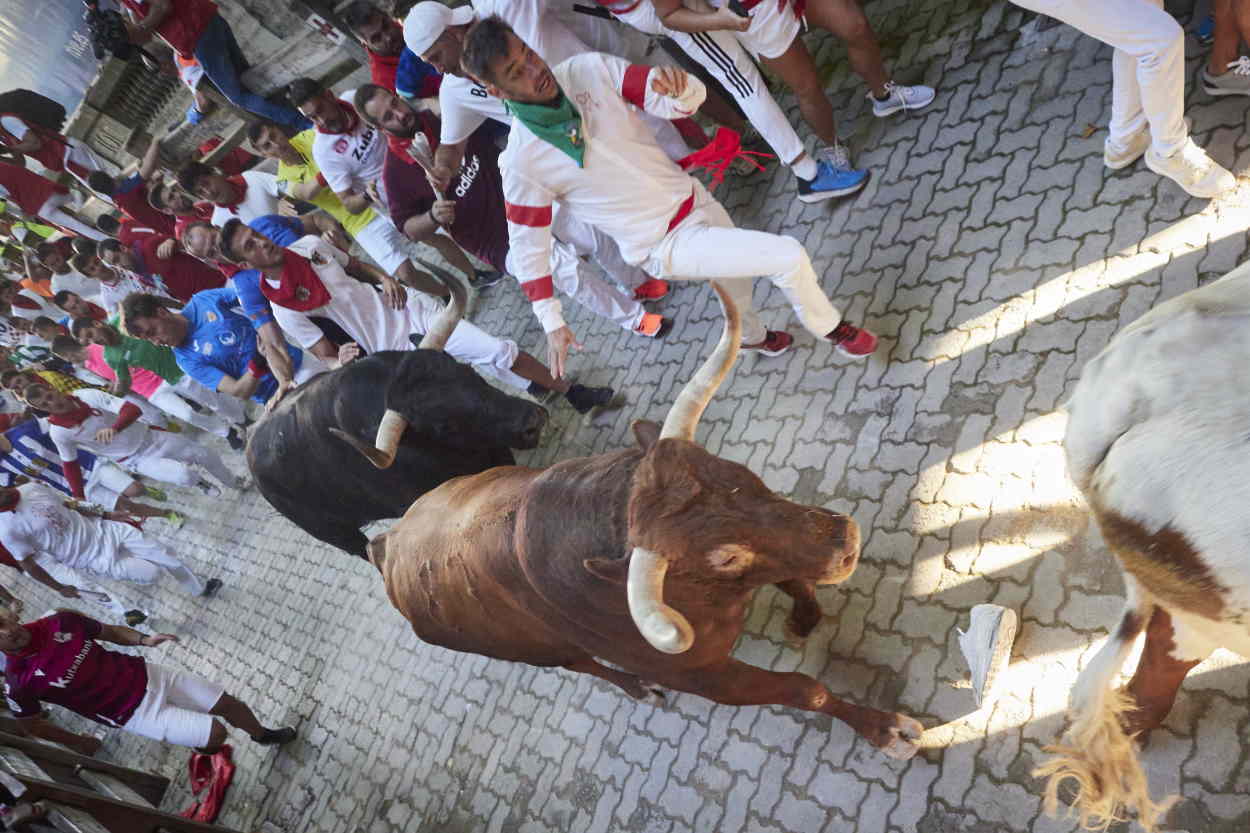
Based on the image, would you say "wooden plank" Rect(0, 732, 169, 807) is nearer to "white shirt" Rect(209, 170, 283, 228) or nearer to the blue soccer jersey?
the blue soccer jersey

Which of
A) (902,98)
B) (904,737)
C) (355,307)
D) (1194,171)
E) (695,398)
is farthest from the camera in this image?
(355,307)

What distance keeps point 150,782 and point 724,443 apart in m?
6.00

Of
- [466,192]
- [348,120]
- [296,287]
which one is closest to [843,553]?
[466,192]

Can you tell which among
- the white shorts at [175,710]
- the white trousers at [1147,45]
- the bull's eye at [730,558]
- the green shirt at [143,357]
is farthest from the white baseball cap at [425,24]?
the white shorts at [175,710]

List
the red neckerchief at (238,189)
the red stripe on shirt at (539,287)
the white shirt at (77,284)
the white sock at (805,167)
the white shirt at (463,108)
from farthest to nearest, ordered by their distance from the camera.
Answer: the white shirt at (77,284), the red neckerchief at (238,189), the white sock at (805,167), the white shirt at (463,108), the red stripe on shirt at (539,287)

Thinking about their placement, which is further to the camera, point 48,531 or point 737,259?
point 48,531

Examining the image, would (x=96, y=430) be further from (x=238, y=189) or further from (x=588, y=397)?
(x=588, y=397)

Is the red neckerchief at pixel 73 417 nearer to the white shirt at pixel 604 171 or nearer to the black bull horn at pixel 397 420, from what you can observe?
the black bull horn at pixel 397 420

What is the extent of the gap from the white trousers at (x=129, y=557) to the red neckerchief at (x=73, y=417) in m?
1.04

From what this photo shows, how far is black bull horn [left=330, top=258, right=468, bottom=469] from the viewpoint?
420 cm

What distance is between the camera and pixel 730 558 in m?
2.74

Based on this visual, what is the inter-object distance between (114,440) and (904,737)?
8.20 metres

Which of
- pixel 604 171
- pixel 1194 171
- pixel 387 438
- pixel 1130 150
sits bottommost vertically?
pixel 387 438

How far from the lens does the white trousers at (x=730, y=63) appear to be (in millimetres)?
4555
